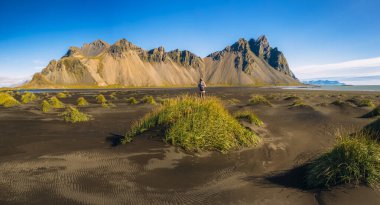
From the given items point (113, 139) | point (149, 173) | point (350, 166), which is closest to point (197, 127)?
point (149, 173)

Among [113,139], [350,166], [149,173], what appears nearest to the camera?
[350,166]

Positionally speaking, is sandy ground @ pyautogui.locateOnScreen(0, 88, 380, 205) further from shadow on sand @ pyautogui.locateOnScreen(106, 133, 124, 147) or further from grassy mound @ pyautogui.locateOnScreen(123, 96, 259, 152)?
grassy mound @ pyautogui.locateOnScreen(123, 96, 259, 152)

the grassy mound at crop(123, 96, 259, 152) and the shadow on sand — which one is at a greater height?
the grassy mound at crop(123, 96, 259, 152)

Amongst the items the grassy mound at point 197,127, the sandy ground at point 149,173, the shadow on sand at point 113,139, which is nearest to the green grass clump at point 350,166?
the sandy ground at point 149,173

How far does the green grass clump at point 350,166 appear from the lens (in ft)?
18.9

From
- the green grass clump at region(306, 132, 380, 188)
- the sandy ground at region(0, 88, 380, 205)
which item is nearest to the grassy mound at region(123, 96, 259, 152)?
the sandy ground at region(0, 88, 380, 205)

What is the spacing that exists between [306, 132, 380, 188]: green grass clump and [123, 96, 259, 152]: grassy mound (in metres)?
3.84

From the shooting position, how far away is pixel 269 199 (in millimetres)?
5715

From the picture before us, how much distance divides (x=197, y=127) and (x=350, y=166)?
5.30m

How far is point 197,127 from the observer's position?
9.61m

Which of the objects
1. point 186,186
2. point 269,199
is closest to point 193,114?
point 186,186

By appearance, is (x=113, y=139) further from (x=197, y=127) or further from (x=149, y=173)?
(x=149, y=173)

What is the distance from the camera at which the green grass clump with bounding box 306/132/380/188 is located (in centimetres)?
577

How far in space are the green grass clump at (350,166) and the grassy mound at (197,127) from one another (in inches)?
151
